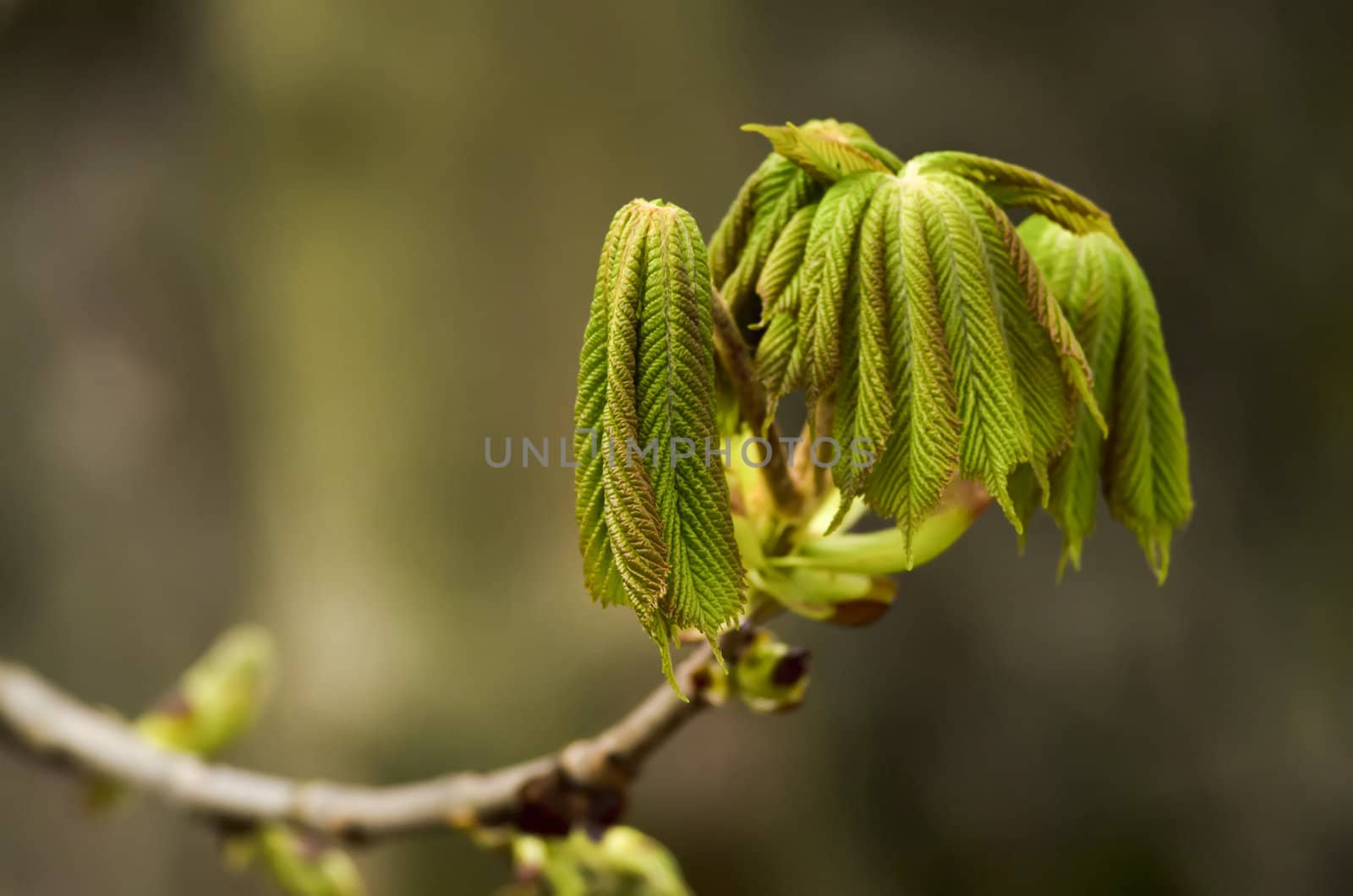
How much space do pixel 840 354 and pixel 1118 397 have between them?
172 mm

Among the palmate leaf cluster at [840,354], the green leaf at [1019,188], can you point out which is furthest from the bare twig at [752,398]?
the green leaf at [1019,188]

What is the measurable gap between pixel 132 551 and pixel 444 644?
0.38 meters

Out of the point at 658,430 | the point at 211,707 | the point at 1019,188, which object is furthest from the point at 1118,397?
the point at 211,707

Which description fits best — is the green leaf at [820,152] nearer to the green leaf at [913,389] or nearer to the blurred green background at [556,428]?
the green leaf at [913,389]

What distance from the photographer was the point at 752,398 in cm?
44

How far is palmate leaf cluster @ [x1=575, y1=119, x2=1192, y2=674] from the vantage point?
37 centimetres

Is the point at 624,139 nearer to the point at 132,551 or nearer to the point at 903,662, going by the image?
the point at 903,662

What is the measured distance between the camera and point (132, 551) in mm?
1094

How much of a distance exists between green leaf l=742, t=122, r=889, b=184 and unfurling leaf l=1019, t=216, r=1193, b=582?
126 mm

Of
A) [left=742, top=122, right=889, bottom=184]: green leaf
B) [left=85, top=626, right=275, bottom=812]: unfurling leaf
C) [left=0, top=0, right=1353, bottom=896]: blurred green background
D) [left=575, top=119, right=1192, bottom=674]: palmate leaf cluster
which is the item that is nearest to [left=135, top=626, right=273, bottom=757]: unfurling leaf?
[left=85, top=626, right=275, bottom=812]: unfurling leaf

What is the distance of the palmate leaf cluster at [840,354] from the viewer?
37 cm

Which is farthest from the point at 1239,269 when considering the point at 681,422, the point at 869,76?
the point at 681,422

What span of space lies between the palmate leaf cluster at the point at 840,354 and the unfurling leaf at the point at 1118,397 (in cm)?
4

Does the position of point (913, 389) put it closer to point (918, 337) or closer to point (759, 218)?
point (918, 337)
